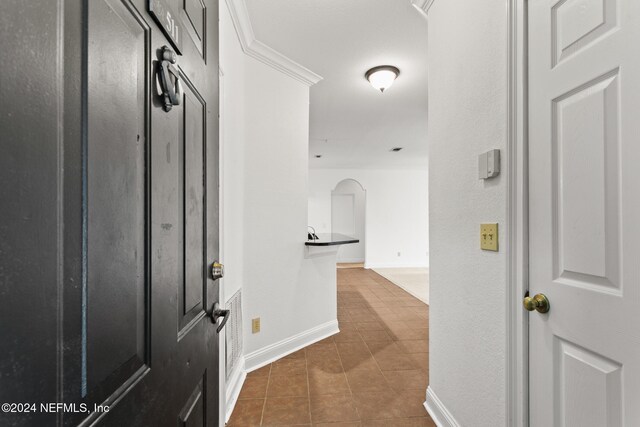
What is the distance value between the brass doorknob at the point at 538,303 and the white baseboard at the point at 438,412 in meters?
0.88

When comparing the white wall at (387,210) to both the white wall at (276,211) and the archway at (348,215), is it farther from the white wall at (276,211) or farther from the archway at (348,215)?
the white wall at (276,211)

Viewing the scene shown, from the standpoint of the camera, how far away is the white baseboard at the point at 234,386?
1.75 meters

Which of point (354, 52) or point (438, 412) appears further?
point (354, 52)

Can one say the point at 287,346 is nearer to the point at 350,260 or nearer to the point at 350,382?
the point at 350,382

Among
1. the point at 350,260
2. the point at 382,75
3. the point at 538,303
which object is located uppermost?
the point at 382,75

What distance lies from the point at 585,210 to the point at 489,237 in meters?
0.39

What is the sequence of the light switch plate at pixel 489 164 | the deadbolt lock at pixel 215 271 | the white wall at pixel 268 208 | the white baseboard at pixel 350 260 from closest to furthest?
the deadbolt lock at pixel 215 271
the light switch plate at pixel 489 164
the white wall at pixel 268 208
the white baseboard at pixel 350 260

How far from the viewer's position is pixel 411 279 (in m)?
5.89

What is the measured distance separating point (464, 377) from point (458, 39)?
1.69m

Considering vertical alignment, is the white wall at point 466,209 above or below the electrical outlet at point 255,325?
above

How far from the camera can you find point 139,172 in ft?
1.82

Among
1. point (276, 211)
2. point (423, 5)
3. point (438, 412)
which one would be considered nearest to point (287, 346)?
point (276, 211)

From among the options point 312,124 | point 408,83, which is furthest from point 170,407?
point 312,124

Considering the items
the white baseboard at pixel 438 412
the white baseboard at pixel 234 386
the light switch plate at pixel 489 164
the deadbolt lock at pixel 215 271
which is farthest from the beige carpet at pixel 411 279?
the deadbolt lock at pixel 215 271
